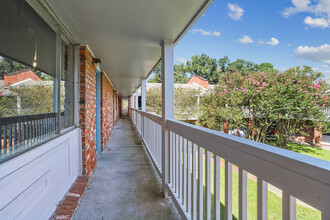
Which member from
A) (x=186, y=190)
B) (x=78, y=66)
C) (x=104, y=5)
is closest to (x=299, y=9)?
(x=104, y=5)

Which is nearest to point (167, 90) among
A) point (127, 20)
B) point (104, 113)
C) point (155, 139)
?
point (127, 20)

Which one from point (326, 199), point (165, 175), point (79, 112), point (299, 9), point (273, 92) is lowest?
point (165, 175)

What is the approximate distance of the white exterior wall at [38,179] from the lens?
1.26 m

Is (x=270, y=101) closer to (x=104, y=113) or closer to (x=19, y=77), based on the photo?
(x=104, y=113)

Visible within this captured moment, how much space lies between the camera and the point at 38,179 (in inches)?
66.0

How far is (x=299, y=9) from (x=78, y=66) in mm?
2840

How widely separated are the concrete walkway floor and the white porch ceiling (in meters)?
2.21

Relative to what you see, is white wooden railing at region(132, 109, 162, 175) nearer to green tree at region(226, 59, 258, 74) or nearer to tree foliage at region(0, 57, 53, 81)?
tree foliage at region(0, 57, 53, 81)

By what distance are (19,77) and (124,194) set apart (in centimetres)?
193

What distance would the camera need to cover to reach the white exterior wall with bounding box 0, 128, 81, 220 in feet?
4.12

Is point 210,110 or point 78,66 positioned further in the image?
point 210,110

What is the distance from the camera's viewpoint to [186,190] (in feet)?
6.26

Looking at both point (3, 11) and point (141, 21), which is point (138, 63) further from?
point (3, 11)

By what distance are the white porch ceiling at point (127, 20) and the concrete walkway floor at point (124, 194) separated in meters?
2.21
